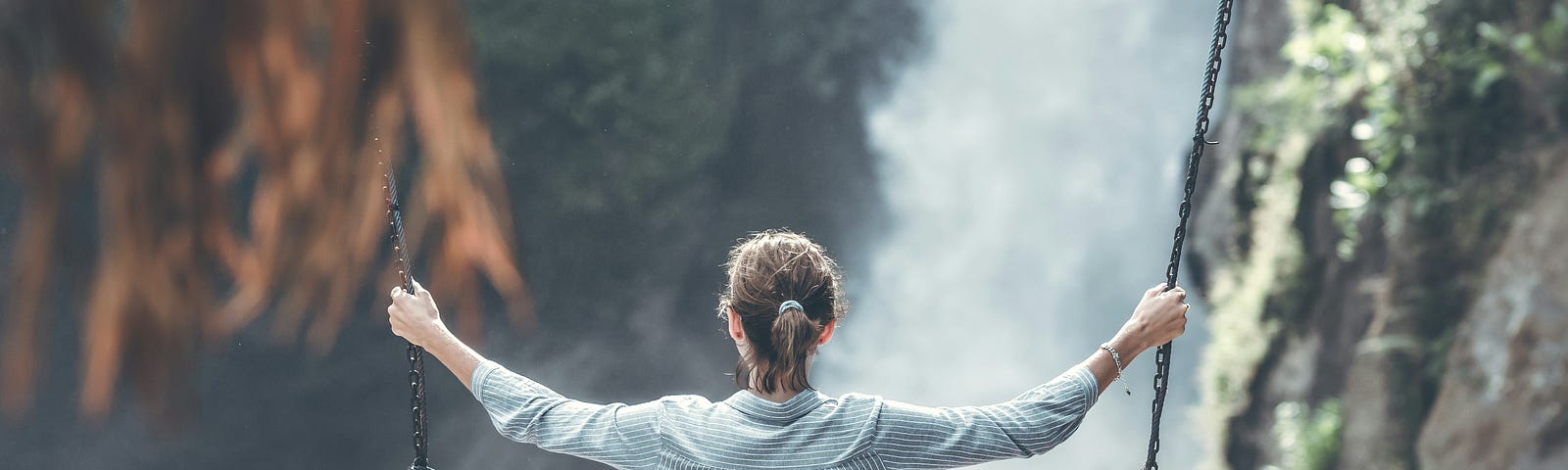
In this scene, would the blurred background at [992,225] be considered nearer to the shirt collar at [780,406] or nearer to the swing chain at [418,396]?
the swing chain at [418,396]

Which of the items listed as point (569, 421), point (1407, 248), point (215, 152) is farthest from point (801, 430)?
point (1407, 248)

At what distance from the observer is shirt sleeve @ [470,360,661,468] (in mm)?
1168

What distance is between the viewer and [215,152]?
0.37 m

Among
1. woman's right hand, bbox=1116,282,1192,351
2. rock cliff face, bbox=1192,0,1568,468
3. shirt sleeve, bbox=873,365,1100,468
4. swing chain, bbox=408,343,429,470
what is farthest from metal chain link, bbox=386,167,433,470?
rock cliff face, bbox=1192,0,1568,468

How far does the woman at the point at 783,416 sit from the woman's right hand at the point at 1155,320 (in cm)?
14

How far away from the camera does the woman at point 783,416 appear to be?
1126mm

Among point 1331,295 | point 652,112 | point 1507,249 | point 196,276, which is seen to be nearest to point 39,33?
point 196,276

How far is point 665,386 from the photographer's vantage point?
6152 mm

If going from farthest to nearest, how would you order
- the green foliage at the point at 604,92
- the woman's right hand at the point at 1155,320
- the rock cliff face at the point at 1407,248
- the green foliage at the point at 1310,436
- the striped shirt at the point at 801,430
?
the green foliage at the point at 604,92
the green foliage at the point at 1310,436
the rock cliff face at the point at 1407,248
the woman's right hand at the point at 1155,320
the striped shirt at the point at 801,430

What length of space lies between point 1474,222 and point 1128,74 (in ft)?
8.13

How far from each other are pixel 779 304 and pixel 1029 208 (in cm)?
524

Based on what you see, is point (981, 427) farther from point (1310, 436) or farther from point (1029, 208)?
point (1029, 208)

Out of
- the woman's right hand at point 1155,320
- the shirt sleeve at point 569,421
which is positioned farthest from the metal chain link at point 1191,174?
the shirt sleeve at point 569,421

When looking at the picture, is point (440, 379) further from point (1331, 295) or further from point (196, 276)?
point (196, 276)
